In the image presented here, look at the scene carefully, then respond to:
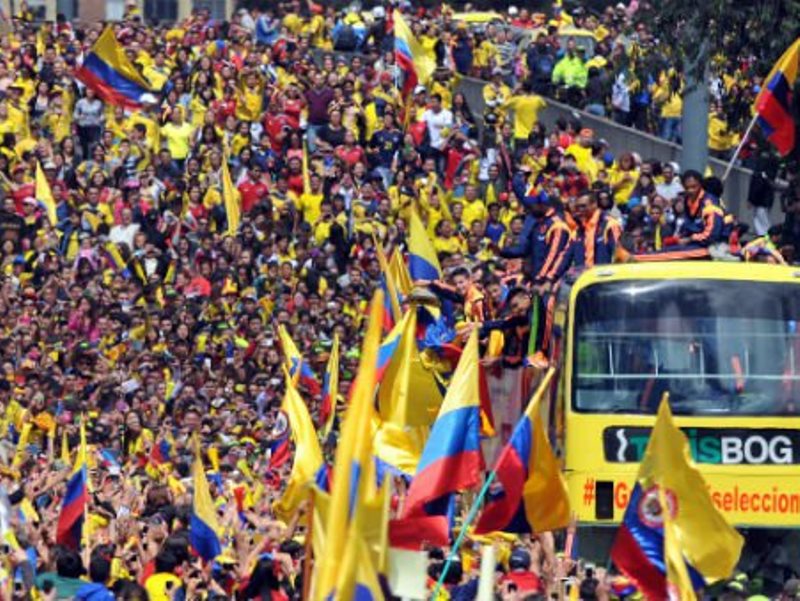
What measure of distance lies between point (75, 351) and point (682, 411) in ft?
42.2

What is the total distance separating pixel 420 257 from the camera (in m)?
Result: 27.9

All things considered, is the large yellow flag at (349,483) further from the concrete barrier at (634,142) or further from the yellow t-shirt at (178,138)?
the yellow t-shirt at (178,138)

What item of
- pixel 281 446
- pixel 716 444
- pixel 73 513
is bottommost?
pixel 281 446

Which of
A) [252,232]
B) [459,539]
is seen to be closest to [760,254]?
[459,539]

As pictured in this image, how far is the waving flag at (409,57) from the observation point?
37.8 m

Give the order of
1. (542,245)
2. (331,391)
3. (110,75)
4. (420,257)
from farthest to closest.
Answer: (110,75) → (420,257) → (331,391) → (542,245)

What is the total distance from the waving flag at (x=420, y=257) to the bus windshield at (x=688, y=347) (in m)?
5.48

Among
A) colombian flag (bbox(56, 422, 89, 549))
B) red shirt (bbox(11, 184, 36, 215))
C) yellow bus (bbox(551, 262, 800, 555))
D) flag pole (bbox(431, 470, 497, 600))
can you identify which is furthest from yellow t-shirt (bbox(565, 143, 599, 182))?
flag pole (bbox(431, 470, 497, 600))

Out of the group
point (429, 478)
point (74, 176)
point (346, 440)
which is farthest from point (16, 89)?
point (346, 440)

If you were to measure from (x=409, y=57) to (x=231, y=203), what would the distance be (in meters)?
3.04

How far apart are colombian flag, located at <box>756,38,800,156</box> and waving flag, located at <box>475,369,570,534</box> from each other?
846cm

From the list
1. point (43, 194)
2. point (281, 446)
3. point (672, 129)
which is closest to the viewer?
point (281, 446)

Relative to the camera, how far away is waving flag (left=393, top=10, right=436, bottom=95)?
37812mm

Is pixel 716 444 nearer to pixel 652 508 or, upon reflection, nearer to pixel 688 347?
pixel 688 347
